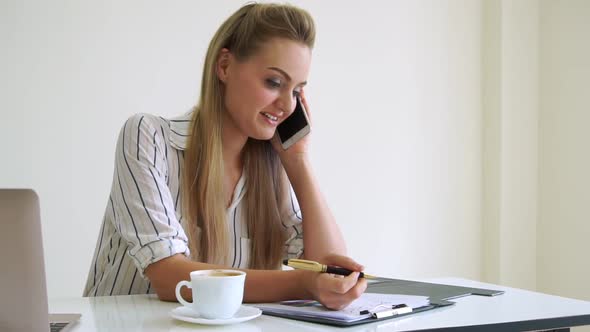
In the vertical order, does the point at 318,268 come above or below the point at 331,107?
below

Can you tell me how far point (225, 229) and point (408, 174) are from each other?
6.48 feet

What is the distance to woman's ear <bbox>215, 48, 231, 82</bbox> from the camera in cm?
160

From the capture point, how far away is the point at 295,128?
5.62ft

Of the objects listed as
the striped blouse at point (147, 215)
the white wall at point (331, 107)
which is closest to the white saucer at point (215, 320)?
the striped blouse at point (147, 215)

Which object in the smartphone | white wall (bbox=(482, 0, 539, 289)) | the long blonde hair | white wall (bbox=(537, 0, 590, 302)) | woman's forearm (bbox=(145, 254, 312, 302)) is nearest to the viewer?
woman's forearm (bbox=(145, 254, 312, 302))

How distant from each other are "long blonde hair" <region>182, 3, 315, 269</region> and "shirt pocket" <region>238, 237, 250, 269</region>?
0.01 m

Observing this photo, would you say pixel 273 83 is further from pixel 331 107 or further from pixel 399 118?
pixel 399 118

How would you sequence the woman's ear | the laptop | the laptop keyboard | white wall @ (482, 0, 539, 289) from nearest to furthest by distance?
1. the laptop
2. the laptop keyboard
3. the woman's ear
4. white wall @ (482, 0, 539, 289)

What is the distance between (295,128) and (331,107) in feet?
4.76

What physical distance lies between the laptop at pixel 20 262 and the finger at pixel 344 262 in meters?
0.55

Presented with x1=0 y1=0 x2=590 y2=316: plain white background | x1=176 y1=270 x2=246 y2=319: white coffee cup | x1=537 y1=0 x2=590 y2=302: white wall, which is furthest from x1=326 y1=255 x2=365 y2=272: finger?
x1=537 y1=0 x2=590 y2=302: white wall

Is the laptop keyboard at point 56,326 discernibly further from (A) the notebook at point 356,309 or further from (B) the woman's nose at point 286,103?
(B) the woman's nose at point 286,103

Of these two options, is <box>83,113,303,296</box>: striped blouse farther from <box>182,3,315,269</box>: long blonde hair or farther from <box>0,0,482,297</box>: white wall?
<box>0,0,482,297</box>: white wall

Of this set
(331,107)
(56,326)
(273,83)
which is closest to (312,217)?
(273,83)
